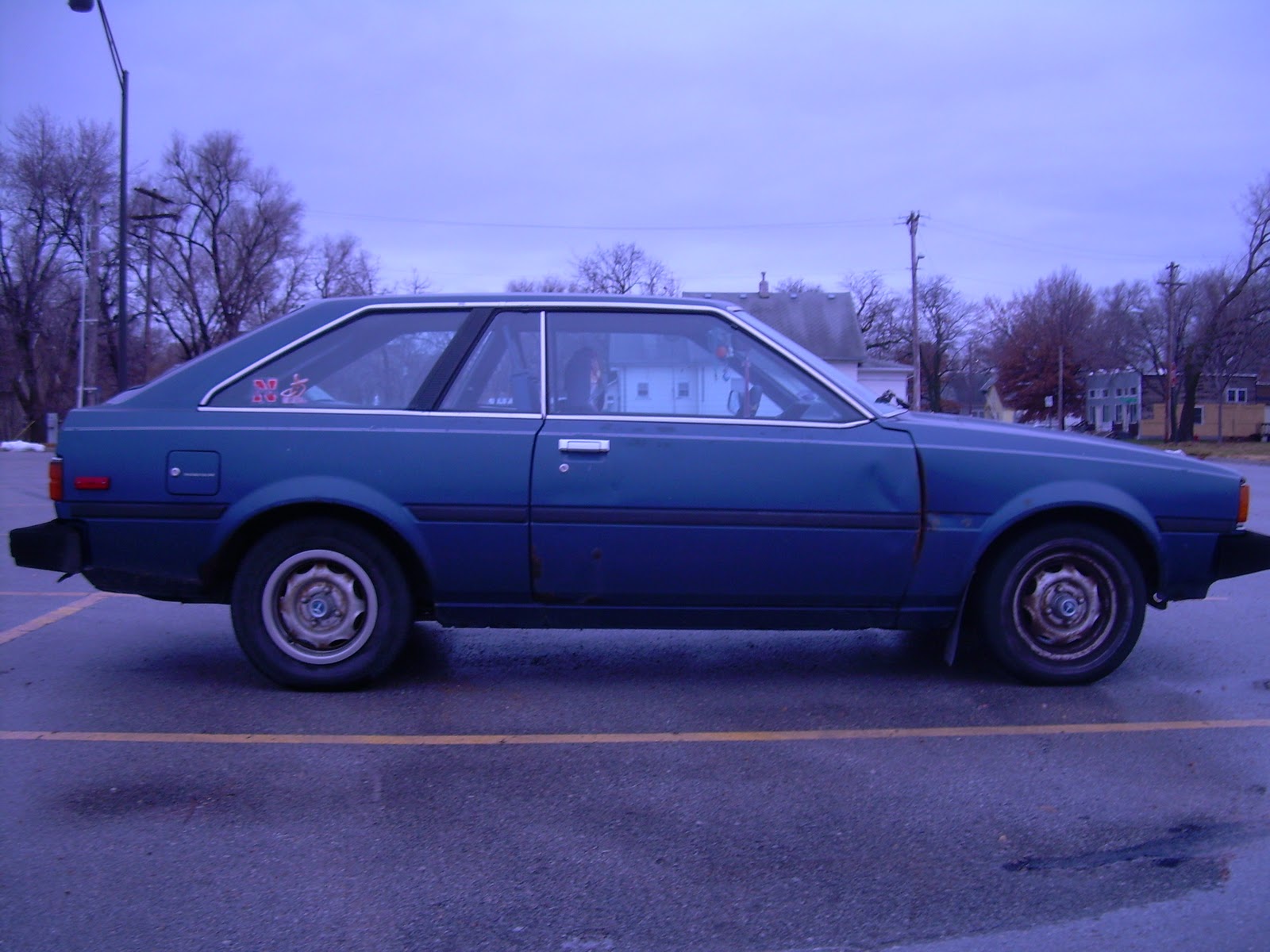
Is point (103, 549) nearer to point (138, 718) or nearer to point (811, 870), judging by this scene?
point (138, 718)

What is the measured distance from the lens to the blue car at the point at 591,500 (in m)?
4.64

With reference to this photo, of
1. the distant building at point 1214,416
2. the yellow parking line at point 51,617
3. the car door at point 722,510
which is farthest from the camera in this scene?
the distant building at point 1214,416

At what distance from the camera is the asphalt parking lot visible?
2.85m

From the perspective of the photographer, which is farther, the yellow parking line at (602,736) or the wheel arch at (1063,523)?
the wheel arch at (1063,523)

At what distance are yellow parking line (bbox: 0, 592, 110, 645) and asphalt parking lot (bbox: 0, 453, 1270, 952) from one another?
0.46 metres

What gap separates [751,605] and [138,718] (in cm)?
260

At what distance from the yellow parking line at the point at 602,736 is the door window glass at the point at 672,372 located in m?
1.34

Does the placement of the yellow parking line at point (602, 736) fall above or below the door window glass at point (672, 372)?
below

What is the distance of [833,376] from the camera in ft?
16.1

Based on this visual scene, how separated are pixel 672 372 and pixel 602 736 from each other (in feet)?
5.29

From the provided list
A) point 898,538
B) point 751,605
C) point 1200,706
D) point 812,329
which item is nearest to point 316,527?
point 751,605

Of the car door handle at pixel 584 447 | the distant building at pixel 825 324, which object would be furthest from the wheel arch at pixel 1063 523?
the distant building at pixel 825 324

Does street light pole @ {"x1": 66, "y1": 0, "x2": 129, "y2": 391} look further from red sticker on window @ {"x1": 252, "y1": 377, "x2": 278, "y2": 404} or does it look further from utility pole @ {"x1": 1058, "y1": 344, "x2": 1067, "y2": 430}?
utility pole @ {"x1": 1058, "y1": 344, "x2": 1067, "y2": 430}

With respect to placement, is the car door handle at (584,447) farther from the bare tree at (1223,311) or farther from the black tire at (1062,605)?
the bare tree at (1223,311)
